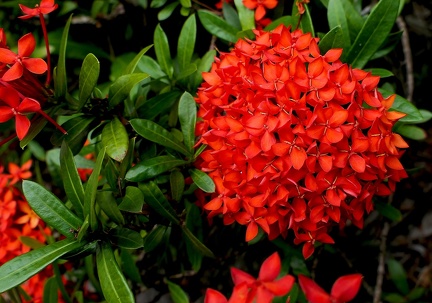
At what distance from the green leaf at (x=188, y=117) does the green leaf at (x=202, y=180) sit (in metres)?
0.08

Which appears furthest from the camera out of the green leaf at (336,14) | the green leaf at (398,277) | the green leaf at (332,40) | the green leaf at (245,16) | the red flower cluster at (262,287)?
the green leaf at (398,277)

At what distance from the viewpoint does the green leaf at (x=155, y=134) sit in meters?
1.49

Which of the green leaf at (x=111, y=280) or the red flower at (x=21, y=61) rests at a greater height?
the red flower at (x=21, y=61)

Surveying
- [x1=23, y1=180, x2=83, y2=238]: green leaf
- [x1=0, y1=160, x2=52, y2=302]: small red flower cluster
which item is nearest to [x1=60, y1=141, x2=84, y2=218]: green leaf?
[x1=23, y1=180, x2=83, y2=238]: green leaf

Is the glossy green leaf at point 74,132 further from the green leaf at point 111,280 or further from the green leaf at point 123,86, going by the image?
the green leaf at point 111,280

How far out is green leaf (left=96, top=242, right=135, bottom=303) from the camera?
128 centimetres

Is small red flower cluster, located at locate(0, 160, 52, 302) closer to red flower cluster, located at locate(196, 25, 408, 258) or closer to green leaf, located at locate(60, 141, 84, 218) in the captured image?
green leaf, located at locate(60, 141, 84, 218)

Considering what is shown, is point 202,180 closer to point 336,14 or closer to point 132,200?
point 132,200

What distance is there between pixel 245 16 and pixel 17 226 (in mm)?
1137

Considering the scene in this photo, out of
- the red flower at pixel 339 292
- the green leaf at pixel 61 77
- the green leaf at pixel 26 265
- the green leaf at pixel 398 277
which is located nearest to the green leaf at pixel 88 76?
the green leaf at pixel 61 77

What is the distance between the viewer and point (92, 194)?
4.33 feet

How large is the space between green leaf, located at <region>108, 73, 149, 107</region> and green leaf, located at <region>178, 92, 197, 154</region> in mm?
163

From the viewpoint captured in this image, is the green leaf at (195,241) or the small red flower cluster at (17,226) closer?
the green leaf at (195,241)

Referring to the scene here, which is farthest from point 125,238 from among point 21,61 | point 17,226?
point 17,226
